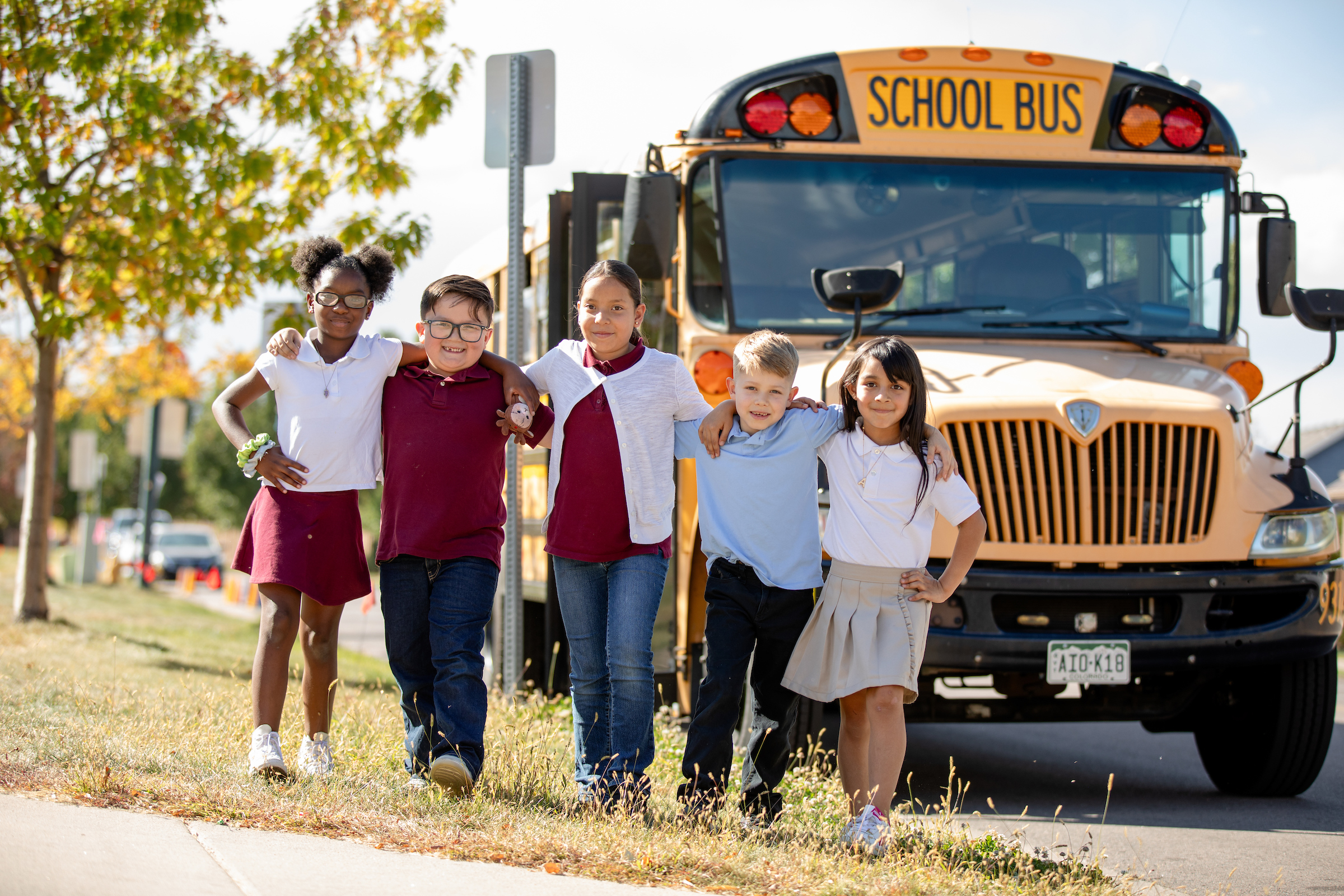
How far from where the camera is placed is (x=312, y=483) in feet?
14.3

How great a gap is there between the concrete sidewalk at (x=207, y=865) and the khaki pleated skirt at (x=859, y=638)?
0.95 metres

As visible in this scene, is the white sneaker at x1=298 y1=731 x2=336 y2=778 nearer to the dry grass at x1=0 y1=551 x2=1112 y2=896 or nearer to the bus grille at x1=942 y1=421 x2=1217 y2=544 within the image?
the dry grass at x1=0 y1=551 x2=1112 y2=896

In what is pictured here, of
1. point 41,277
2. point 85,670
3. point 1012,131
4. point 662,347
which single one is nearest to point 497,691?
point 662,347

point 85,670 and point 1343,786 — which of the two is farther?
point 85,670

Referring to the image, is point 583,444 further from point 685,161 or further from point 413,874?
point 685,161

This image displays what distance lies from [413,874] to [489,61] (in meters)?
4.16

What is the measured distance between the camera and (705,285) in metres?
6.02

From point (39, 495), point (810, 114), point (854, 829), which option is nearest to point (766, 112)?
point (810, 114)

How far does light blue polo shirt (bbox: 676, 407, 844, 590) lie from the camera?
4.17 meters

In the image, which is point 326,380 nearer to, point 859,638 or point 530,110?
point 859,638

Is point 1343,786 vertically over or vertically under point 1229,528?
under

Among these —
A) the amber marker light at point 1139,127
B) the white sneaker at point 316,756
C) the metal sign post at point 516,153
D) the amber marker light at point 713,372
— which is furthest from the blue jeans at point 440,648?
the amber marker light at point 1139,127

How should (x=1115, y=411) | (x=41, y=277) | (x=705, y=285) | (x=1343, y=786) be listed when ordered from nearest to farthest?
(x=1115, y=411), (x=705, y=285), (x=1343, y=786), (x=41, y=277)

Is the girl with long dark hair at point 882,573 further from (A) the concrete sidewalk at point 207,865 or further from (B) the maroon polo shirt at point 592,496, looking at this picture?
(A) the concrete sidewalk at point 207,865
